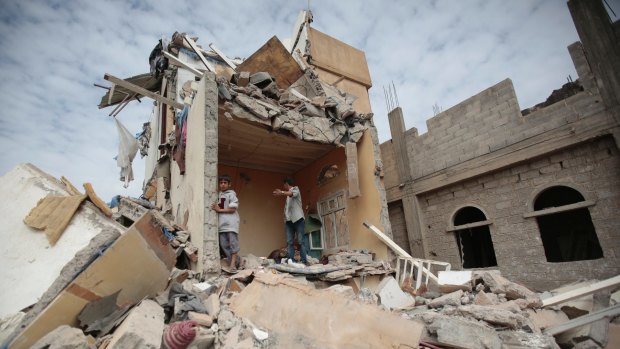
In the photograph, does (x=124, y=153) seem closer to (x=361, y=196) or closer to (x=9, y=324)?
(x=361, y=196)

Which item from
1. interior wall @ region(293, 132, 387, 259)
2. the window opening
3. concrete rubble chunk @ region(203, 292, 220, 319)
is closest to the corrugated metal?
interior wall @ region(293, 132, 387, 259)

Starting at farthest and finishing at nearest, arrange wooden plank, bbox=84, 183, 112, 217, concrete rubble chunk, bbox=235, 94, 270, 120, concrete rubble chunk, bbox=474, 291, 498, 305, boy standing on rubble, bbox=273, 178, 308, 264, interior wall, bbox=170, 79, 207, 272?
1. boy standing on rubble, bbox=273, 178, 308, 264
2. concrete rubble chunk, bbox=235, 94, 270, 120
3. interior wall, bbox=170, 79, 207, 272
4. concrete rubble chunk, bbox=474, 291, 498, 305
5. wooden plank, bbox=84, 183, 112, 217

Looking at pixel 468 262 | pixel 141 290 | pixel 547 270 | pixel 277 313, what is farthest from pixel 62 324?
pixel 468 262

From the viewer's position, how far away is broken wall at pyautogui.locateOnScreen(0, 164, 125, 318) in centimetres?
280

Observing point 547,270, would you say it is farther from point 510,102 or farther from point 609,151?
point 510,102

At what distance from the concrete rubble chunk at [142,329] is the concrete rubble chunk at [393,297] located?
310 cm

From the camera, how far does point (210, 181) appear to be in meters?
5.01

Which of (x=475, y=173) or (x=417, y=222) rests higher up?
(x=475, y=173)

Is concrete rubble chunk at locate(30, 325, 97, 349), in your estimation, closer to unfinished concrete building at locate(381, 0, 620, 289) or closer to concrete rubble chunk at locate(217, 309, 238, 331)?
concrete rubble chunk at locate(217, 309, 238, 331)

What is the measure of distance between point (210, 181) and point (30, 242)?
7.74 ft

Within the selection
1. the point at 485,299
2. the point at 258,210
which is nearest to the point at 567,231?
the point at 485,299

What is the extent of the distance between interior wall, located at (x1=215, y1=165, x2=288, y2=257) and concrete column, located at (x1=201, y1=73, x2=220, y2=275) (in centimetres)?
344

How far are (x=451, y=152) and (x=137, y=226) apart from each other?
858cm

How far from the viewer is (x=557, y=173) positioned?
22.6ft
